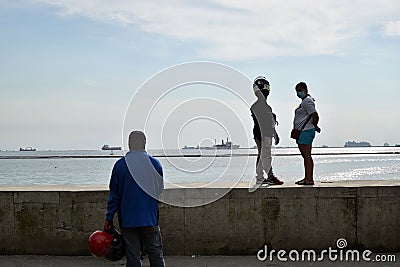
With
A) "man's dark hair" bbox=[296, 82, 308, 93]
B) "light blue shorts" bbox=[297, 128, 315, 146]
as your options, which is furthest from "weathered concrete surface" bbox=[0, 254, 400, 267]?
"man's dark hair" bbox=[296, 82, 308, 93]

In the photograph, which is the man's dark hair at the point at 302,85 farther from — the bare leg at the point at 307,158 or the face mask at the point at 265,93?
the bare leg at the point at 307,158

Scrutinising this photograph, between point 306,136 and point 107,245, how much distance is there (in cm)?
416

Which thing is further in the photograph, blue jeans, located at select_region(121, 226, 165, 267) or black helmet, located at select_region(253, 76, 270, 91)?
black helmet, located at select_region(253, 76, 270, 91)

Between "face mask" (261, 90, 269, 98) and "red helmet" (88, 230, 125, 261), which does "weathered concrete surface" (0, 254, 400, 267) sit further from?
"face mask" (261, 90, 269, 98)

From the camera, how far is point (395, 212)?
28.0 ft

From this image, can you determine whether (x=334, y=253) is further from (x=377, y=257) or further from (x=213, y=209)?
(x=213, y=209)

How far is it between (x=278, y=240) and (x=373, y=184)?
1618 mm

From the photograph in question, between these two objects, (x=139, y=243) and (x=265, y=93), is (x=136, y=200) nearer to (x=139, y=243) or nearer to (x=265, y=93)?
(x=139, y=243)

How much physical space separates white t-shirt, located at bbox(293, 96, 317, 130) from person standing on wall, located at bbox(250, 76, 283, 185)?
0.36 m

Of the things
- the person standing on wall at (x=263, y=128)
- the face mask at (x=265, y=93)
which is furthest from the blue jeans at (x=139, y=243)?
the face mask at (x=265, y=93)

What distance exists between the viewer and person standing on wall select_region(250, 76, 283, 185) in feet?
30.2

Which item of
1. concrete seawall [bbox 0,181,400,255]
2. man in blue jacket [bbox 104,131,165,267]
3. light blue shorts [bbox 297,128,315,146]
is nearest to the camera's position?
man in blue jacket [bbox 104,131,165,267]

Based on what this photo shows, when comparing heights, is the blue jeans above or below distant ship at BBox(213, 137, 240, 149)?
below

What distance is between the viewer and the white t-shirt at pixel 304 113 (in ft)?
30.4
